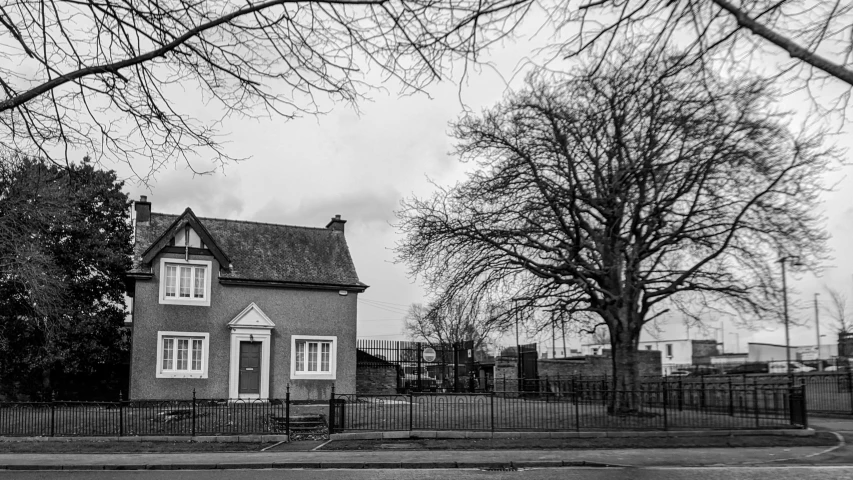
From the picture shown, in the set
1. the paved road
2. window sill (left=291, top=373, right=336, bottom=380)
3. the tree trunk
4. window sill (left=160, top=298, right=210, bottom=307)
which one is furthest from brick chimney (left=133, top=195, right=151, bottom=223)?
the tree trunk

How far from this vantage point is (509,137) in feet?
80.4

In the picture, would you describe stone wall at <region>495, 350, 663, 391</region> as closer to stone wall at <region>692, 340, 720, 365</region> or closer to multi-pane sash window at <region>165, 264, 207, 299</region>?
multi-pane sash window at <region>165, 264, 207, 299</region>

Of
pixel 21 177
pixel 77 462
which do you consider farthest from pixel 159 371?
pixel 21 177

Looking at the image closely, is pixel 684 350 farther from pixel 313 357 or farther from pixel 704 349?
pixel 313 357

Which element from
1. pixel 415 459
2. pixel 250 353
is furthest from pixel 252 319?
pixel 415 459

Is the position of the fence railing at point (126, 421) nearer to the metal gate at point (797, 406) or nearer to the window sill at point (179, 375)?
the window sill at point (179, 375)

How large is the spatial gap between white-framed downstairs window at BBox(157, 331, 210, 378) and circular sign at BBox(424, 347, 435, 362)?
1077cm

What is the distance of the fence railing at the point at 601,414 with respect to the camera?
21.3m

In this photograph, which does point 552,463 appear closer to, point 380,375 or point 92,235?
point 380,375

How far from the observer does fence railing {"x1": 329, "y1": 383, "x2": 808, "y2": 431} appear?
2131 centimetres

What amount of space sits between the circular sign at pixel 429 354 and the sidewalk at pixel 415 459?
61.6 feet

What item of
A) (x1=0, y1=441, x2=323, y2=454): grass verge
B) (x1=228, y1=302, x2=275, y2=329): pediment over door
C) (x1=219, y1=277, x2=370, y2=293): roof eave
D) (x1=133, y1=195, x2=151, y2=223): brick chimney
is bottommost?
(x1=0, y1=441, x2=323, y2=454): grass verge

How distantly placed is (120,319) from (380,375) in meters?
13.0

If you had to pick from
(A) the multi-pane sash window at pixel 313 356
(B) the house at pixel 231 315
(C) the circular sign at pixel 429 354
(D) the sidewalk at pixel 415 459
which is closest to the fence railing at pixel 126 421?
(D) the sidewalk at pixel 415 459
